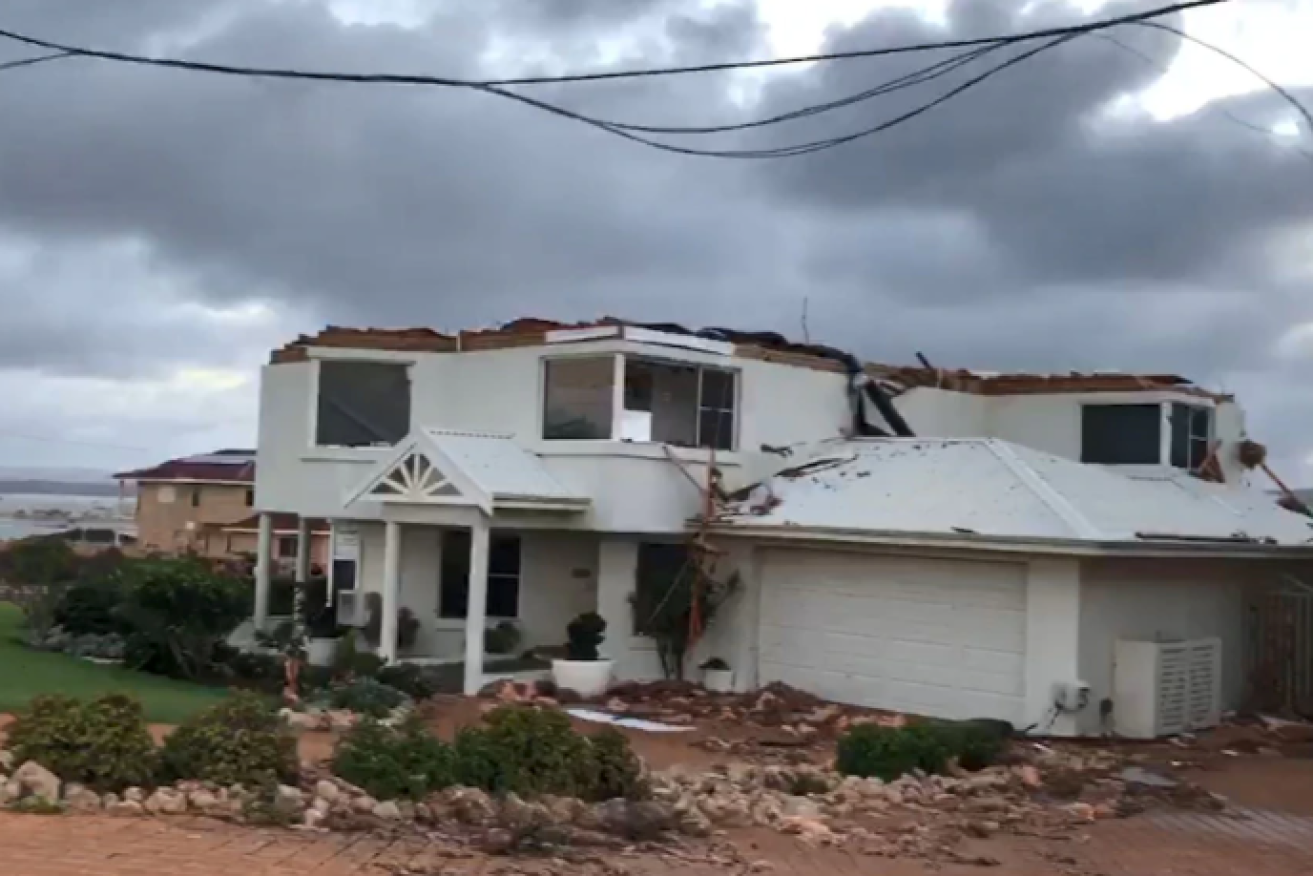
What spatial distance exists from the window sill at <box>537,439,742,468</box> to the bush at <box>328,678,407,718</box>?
4769 mm

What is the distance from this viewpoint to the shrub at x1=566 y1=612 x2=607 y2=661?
69.7 ft

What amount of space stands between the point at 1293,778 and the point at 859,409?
10.7 m

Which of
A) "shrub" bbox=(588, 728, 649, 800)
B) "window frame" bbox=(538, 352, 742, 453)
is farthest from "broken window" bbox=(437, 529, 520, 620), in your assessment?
"shrub" bbox=(588, 728, 649, 800)

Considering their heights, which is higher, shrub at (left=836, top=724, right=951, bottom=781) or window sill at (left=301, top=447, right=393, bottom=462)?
window sill at (left=301, top=447, right=393, bottom=462)

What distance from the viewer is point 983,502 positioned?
19938 mm

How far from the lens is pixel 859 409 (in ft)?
83.5

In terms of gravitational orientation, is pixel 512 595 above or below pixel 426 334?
below

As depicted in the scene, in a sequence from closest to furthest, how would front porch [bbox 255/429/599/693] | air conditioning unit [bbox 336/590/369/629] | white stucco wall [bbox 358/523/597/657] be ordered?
front porch [bbox 255/429/599/693] → white stucco wall [bbox 358/523/597/657] → air conditioning unit [bbox 336/590/369/629]

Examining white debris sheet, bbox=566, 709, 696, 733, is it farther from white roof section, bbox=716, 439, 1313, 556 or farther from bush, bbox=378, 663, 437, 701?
white roof section, bbox=716, 439, 1313, 556

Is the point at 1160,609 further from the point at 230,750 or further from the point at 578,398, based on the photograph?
the point at 230,750

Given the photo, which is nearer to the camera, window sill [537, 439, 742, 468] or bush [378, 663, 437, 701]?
bush [378, 663, 437, 701]

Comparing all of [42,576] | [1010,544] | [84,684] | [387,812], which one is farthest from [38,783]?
[42,576]

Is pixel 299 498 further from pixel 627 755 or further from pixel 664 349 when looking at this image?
pixel 627 755

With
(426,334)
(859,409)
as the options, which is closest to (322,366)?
(426,334)
